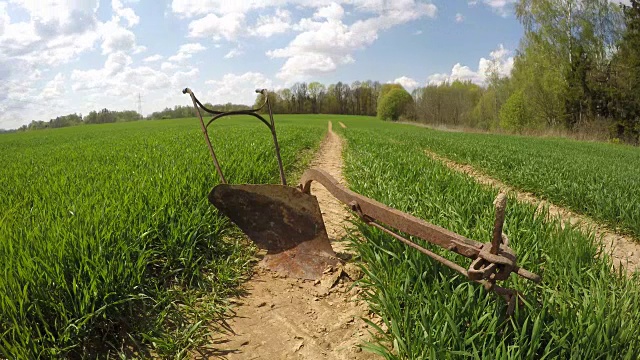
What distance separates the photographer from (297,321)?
2541 mm

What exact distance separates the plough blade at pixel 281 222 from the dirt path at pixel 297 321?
210 millimetres

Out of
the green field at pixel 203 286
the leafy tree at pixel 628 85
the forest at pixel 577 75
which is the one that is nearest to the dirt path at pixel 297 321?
the green field at pixel 203 286

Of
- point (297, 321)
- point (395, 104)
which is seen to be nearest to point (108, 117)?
point (395, 104)

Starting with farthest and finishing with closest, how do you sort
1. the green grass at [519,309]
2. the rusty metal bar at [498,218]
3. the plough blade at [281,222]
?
the plough blade at [281,222], the green grass at [519,309], the rusty metal bar at [498,218]

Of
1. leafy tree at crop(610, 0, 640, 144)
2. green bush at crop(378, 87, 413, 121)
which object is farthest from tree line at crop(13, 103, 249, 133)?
leafy tree at crop(610, 0, 640, 144)

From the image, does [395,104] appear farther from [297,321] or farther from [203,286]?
[297,321]

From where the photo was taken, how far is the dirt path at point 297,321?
2219mm

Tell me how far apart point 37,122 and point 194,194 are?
4158 inches

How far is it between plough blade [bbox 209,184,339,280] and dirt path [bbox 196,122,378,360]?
0.69 feet

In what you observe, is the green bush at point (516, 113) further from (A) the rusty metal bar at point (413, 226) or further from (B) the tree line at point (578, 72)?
(A) the rusty metal bar at point (413, 226)

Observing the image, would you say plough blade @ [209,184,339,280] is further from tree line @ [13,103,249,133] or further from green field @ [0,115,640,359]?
tree line @ [13,103,249,133]

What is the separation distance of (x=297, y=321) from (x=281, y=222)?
1206mm

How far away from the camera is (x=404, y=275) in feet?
8.11

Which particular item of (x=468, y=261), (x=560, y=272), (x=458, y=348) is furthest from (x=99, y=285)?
(x=560, y=272)
